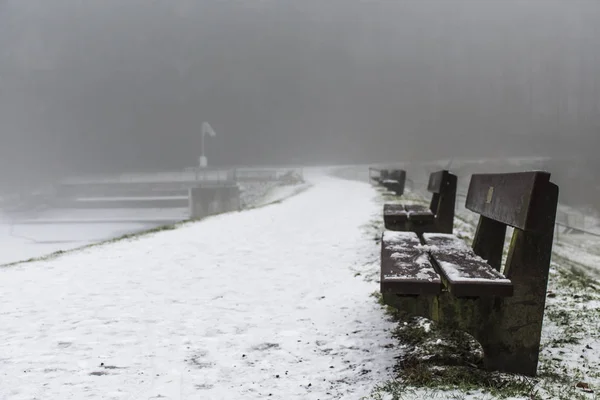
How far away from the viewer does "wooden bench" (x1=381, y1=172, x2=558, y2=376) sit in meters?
2.19

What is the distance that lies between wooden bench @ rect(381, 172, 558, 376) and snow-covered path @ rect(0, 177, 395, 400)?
0.61 m

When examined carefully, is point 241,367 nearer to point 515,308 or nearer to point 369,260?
point 515,308

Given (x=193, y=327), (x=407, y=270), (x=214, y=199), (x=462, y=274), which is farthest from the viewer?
(x=214, y=199)

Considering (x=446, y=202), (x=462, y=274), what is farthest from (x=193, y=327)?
(x=446, y=202)

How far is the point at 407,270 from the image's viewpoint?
244 centimetres

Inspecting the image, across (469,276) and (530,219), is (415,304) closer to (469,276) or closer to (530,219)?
(469,276)

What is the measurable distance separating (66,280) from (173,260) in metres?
1.44

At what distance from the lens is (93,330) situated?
3.22m

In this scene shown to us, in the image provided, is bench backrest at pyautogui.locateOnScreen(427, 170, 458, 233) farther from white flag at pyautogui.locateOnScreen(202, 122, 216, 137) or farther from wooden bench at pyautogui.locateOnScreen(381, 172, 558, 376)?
white flag at pyautogui.locateOnScreen(202, 122, 216, 137)

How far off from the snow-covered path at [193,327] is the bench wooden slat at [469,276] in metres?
0.76

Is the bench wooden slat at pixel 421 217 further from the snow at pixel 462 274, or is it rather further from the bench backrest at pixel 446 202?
the snow at pixel 462 274

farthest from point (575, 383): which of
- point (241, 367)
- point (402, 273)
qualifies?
point (241, 367)

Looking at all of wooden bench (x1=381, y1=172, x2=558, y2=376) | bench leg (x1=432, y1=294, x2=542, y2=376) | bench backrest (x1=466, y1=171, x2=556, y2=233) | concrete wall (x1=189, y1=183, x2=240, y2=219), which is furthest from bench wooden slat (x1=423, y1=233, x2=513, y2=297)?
concrete wall (x1=189, y1=183, x2=240, y2=219)

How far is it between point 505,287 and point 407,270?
537mm
